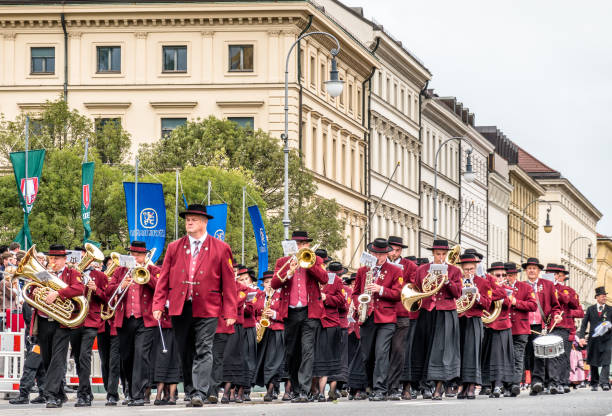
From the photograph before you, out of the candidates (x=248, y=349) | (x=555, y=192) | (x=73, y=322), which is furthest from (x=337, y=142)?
(x=555, y=192)

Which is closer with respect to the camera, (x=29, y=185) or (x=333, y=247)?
(x=29, y=185)

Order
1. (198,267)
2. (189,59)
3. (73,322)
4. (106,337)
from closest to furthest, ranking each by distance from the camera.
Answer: (198,267), (73,322), (106,337), (189,59)

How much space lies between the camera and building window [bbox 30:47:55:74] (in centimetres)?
6353

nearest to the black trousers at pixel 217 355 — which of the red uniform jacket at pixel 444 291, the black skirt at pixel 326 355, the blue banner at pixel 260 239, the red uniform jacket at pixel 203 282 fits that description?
the red uniform jacket at pixel 203 282

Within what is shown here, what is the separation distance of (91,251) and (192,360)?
2243 mm

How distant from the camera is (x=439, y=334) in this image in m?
21.2

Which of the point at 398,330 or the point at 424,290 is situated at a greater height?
the point at 424,290

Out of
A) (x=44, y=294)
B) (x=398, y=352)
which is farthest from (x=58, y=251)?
(x=398, y=352)

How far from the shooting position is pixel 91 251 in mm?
18812

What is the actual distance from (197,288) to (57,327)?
97.9 inches

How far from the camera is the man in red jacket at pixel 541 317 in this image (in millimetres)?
23438

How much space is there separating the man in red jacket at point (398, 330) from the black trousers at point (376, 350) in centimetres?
9

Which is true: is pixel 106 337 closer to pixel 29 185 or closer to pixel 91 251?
pixel 91 251

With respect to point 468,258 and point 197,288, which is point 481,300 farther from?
point 197,288
